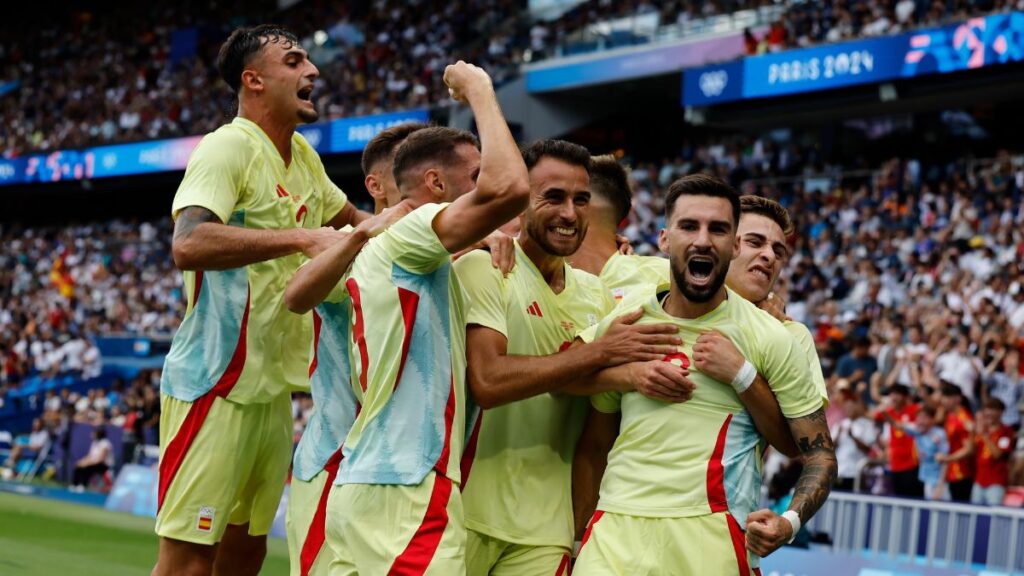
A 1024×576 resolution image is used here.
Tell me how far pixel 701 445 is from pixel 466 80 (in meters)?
1.40

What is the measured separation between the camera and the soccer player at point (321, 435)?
4.38 m

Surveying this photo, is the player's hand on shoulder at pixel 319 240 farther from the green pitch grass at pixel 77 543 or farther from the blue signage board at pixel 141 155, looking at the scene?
the blue signage board at pixel 141 155

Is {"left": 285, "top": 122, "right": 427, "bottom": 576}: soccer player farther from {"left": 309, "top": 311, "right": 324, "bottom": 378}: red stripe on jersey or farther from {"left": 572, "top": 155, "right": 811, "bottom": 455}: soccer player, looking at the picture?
{"left": 572, "top": 155, "right": 811, "bottom": 455}: soccer player

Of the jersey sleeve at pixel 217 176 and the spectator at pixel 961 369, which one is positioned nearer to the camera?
the jersey sleeve at pixel 217 176

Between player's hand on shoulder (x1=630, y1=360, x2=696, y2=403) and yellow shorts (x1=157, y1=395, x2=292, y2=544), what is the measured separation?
1.83 metres

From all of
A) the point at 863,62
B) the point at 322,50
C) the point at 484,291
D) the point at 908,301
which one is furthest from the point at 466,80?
the point at 322,50

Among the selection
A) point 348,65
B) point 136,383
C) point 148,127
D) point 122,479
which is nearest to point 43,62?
point 148,127

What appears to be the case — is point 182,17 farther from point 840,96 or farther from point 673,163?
point 840,96

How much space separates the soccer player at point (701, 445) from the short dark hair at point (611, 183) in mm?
1552

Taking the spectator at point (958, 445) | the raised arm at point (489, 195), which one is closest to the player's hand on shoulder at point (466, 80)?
the raised arm at point (489, 195)

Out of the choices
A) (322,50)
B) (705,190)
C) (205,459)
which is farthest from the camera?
(322,50)

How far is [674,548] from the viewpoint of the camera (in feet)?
13.0

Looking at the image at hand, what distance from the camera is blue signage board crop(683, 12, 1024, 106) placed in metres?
19.0

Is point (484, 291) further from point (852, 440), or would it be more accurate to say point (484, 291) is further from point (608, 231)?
point (852, 440)
